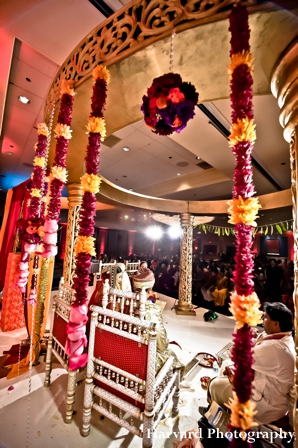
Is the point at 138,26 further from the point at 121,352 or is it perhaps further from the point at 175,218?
the point at 175,218

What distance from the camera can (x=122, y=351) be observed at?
70.4 inches

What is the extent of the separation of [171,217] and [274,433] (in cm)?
534

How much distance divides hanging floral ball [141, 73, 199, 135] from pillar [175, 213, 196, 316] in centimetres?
465

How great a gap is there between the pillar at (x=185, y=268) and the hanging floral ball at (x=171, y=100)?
4.65 m

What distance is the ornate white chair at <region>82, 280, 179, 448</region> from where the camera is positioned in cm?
164

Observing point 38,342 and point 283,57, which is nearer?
point 283,57

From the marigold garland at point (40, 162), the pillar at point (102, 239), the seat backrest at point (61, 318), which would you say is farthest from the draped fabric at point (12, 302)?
the pillar at point (102, 239)

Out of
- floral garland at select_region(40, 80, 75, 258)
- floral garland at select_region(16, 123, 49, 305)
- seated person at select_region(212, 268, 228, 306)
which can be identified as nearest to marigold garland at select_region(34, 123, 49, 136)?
floral garland at select_region(16, 123, 49, 305)

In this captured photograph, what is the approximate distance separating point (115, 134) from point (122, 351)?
3266mm

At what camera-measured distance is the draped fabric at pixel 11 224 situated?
3.51 metres

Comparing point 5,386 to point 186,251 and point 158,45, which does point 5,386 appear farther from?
point 186,251

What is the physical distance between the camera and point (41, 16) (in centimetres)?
173

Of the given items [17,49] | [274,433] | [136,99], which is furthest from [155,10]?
[274,433]

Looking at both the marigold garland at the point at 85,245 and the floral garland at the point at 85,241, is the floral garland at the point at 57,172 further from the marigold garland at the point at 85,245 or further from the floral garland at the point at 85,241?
the marigold garland at the point at 85,245
